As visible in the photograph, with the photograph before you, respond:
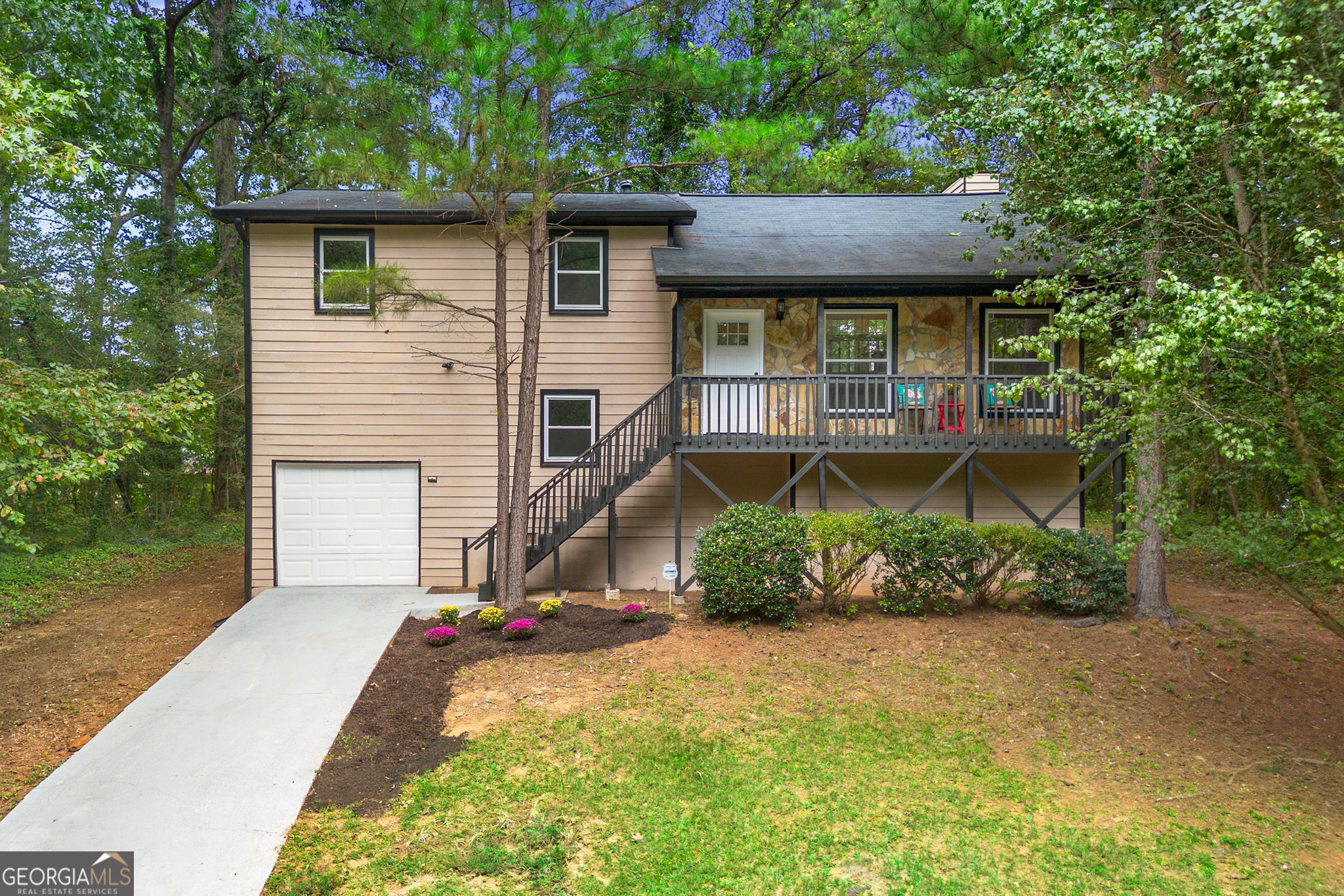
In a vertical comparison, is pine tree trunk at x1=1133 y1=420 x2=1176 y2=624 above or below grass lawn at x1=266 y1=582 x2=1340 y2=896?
above

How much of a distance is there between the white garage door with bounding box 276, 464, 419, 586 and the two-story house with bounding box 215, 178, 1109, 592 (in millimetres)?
27

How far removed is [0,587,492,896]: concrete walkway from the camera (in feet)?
14.1

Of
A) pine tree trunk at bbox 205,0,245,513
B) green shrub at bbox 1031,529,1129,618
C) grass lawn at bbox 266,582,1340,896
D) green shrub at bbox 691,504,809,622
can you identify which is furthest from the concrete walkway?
pine tree trunk at bbox 205,0,245,513

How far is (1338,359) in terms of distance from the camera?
4.43m

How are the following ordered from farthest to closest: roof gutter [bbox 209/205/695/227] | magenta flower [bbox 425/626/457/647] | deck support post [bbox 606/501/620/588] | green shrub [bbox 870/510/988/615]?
roof gutter [bbox 209/205/695/227], deck support post [bbox 606/501/620/588], green shrub [bbox 870/510/988/615], magenta flower [bbox 425/626/457/647]

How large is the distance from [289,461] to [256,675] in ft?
13.2

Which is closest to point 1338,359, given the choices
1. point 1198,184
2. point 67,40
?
point 1198,184

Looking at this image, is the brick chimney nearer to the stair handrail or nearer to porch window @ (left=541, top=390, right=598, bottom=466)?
the stair handrail

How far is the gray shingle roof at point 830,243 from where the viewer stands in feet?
30.3

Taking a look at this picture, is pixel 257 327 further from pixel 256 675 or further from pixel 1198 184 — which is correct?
pixel 1198 184

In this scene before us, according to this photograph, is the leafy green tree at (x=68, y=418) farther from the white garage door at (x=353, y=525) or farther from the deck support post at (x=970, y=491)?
the deck support post at (x=970, y=491)

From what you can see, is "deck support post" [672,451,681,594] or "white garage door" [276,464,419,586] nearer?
"deck support post" [672,451,681,594]

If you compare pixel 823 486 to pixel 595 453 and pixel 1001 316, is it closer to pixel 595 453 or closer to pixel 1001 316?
pixel 595 453

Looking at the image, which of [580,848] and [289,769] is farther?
[289,769]
